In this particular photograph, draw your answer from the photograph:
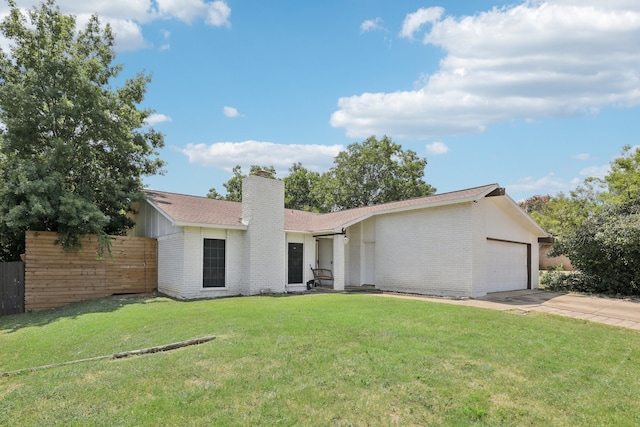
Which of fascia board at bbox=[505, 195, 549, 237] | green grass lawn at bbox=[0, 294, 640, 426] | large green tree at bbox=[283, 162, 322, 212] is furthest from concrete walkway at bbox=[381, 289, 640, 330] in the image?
large green tree at bbox=[283, 162, 322, 212]

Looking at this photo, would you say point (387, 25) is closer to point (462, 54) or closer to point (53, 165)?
point (462, 54)

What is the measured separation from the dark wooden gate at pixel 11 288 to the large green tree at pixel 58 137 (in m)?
1.44

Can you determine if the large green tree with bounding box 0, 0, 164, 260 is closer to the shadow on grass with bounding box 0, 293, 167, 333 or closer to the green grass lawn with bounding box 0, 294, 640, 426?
the shadow on grass with bounding box 0, 293, 167, 333

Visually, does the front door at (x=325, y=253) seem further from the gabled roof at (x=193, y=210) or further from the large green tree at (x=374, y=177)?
the large green tree at (x=374, y=177)

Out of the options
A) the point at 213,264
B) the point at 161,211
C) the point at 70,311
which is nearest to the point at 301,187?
the point at 213,264

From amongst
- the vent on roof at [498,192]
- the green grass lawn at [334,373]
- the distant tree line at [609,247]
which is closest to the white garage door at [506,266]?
the distant tree line at [609,247]

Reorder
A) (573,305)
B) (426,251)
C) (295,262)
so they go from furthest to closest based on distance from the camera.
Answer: (295,262), (426,251), (573,305)

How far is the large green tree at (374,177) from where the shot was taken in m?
33.0

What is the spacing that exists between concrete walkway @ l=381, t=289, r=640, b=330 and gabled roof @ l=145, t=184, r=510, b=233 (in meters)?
3.66

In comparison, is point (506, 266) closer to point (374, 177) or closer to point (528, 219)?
point (528, 219)

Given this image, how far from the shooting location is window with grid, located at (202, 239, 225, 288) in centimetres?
1426

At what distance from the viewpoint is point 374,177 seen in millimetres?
33406

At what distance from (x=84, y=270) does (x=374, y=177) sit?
24.5 metres

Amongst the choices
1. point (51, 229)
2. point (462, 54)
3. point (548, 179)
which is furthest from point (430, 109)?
point (548, 179)
